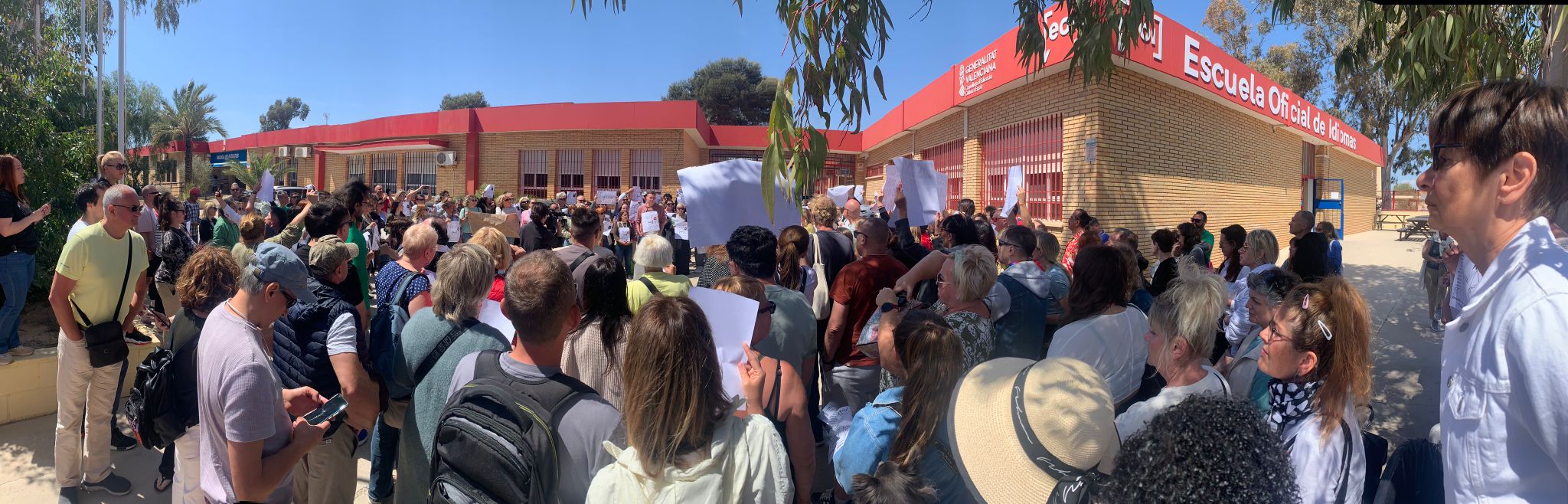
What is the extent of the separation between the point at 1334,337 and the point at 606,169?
78.1 feet

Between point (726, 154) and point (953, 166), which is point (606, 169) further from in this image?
point (953, 166)

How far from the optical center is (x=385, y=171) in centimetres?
2853

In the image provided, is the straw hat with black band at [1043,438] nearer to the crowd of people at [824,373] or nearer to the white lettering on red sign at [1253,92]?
the crowd of people at [824,373]

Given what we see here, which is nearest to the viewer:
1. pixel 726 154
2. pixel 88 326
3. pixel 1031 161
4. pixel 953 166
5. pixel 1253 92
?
pixel 88 326

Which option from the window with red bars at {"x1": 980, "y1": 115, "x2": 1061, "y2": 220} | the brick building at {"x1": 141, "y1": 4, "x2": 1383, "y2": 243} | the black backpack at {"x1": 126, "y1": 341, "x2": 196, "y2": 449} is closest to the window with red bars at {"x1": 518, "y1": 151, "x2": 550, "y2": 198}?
the brick building at {"x1": 141, "y1": 4, "x2": 1383, "y2": 243}

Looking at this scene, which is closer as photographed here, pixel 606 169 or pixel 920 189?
pixel 920 189

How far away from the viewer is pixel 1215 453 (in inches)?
51.4

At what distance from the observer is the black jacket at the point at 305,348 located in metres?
2.84

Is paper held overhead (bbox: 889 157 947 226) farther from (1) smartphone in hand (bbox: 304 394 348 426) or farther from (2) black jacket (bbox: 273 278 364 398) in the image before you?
(1) smartphone in hand (bbox: 304 394 348 426)

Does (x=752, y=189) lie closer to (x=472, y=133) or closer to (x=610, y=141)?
(x=610, y=141)

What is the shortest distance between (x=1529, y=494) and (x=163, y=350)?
4037mm

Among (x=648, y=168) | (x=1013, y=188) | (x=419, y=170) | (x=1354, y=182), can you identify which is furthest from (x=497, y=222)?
(x=1354, y=182)

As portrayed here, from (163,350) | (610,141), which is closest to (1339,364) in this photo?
(163,350)

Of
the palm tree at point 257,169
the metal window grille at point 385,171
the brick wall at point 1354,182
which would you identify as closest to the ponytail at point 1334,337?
the brick wall at point 1354,182
